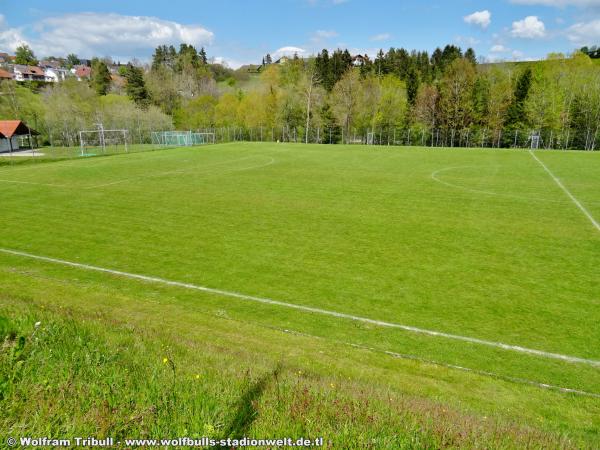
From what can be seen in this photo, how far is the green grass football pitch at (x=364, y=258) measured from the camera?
8086mm

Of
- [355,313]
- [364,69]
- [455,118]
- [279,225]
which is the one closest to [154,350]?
[355,313]

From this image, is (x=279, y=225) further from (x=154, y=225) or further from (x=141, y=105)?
(x=141, y=105)

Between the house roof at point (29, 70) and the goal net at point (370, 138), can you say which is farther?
the house roof at point (29, 70)

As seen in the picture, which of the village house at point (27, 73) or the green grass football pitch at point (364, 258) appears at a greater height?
the village house at point (27, 73)

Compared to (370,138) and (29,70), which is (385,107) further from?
(29,70)

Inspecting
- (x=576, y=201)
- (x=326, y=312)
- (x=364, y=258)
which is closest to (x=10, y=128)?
(x=364, y=258)

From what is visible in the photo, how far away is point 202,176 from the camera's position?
1139 inches

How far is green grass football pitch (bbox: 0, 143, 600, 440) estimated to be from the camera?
318 inches

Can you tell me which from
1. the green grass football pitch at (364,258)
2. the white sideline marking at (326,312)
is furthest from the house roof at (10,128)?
the white sideline marking at (326,312)

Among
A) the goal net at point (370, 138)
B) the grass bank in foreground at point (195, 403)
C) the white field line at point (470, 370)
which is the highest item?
the goal net at point (370, 138)

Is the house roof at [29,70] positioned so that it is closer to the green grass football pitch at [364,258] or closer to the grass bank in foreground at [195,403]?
the green grass football pitch at [364,258]

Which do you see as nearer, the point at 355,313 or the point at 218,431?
the point at 218,431

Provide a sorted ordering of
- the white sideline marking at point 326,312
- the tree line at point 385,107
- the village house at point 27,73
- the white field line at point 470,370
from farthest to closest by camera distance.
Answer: the village house at point 27,73 → the tree line at point 385,107 → the white sideline marking at point 326,312 → the white field line at point 470,370

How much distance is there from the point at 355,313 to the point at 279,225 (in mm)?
7524
